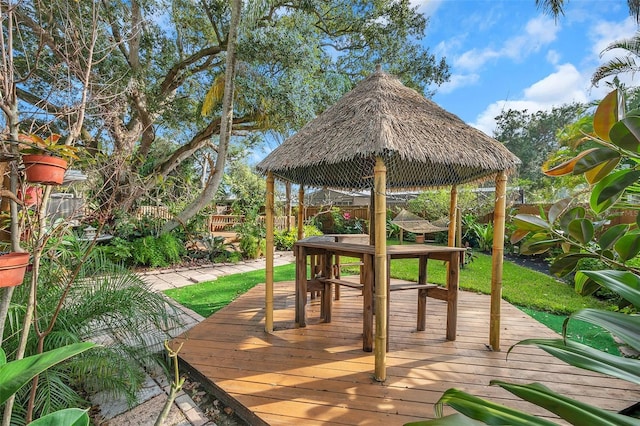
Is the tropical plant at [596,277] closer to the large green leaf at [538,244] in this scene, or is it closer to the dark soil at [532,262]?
the large green leaf at [538,244]

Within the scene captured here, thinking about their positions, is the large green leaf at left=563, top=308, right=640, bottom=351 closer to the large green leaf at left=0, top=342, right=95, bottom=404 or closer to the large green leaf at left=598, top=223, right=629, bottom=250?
the large green leaf at left=598, top=223, right=629, bottom=250

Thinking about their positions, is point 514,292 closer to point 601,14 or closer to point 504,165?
point 504,165

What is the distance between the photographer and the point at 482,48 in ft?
36.4

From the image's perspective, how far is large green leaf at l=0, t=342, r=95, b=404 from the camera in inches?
25.7

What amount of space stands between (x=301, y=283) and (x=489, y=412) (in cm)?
291

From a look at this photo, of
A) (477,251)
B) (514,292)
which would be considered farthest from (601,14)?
(514,292)

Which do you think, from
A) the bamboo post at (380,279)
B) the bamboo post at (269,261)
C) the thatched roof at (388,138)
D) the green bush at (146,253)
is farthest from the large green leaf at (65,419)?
the green bush at (146,253)

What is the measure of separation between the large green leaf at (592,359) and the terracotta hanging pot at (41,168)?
198 centimetres

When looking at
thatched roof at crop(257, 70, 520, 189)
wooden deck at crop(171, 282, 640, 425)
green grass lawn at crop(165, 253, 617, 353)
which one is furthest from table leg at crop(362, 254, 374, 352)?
green grass lawn at crop(165, 253, 617, 353)

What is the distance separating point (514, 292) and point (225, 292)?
4.97 m

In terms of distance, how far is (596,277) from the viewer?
76cm

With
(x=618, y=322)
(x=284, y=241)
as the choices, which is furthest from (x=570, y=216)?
(x=284, y=241)

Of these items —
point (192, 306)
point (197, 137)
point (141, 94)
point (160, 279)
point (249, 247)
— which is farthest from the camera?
point (197, 137)

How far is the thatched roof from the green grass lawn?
2082 millimetres
